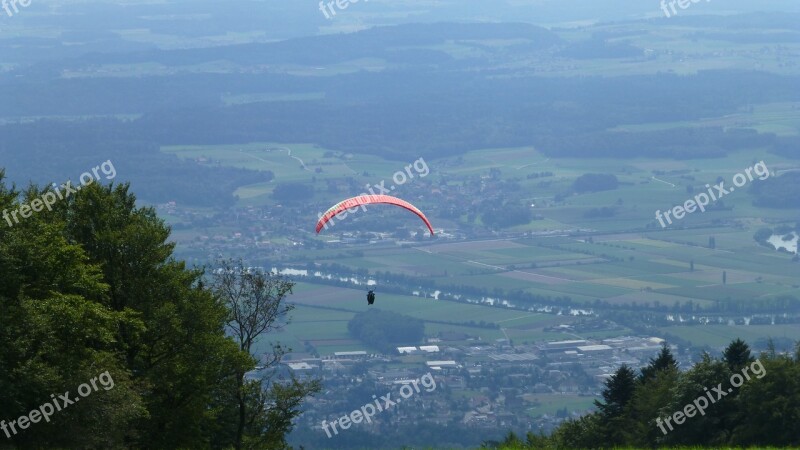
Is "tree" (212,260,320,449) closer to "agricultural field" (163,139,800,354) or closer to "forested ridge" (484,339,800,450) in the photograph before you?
"forested ridge" (484,339,800,450)

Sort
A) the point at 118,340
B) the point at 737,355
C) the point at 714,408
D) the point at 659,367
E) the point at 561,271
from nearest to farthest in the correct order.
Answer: the point at 118,340
the point at 714,408
the point at 737,355
the point at 659,367
the point at 561,271

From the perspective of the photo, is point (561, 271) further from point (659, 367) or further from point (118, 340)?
point (118, 340)

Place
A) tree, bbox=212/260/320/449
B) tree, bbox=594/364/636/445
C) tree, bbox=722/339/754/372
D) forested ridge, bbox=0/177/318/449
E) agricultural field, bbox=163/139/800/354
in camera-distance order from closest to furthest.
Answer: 1. forested ridge, bbox=0/177/318/449
2. tree, bbox=212/260/320/449
3. tree, bbox=722/339/754/372
4. tree, bbox=594/364/636/445
5. agricultural field, bbox=163/139/800/354

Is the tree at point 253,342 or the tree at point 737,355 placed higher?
the tree at point 253,342

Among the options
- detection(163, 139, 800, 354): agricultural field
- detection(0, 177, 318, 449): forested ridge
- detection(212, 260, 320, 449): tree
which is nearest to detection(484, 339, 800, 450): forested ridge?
detection(212, 260, 320, 449): tree

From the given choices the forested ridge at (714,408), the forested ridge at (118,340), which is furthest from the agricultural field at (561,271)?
the forested ridge at (118,340)

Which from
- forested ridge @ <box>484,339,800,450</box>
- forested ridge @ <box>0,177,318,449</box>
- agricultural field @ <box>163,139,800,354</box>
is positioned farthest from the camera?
agricultural field @ <box>163,139,800,354</box>

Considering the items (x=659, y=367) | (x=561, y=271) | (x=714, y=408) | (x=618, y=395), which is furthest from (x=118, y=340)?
(x=561, y=271)

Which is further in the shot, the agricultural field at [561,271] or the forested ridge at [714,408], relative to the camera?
the agricultural field at [561,271]

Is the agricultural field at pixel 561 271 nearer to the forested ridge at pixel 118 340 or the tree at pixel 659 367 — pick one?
the tree at pixel 659 367
